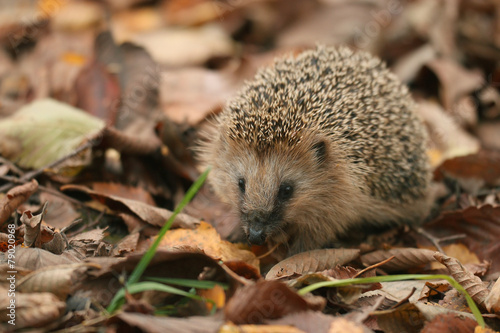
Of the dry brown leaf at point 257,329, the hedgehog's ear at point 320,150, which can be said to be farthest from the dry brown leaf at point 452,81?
the dry brown leaf at point 257,329

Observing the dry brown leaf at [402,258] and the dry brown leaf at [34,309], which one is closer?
the dry brown leaf at [34,309]

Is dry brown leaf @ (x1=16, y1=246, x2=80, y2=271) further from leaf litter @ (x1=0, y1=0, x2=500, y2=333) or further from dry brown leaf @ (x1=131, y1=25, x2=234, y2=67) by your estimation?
dry brown leaf @ (x1=131, y1=25, x2=234, y2=67)

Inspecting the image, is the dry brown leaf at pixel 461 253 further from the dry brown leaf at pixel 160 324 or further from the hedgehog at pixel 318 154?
the dry brown leaf at pixel 160 324

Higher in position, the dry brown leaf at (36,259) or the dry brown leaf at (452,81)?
the dry brown leaf at (452,81)

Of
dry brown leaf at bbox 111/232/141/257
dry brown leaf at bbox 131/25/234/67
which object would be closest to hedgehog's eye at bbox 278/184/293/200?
dry brown leaf at bbox 111/232/141/257

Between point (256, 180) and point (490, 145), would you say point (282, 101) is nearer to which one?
point (256, 180)

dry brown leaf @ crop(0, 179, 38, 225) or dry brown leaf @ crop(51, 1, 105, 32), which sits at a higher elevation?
dry brown leaf @ crop(51, 1, 105, 32)
